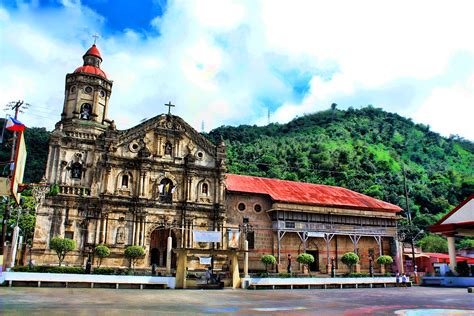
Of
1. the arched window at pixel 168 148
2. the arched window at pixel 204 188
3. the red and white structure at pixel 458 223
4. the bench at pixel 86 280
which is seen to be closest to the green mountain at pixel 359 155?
the red and white structure at pixel 458 223

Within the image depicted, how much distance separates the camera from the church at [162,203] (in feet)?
118

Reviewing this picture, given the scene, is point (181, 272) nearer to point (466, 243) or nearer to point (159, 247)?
point (159, 247)

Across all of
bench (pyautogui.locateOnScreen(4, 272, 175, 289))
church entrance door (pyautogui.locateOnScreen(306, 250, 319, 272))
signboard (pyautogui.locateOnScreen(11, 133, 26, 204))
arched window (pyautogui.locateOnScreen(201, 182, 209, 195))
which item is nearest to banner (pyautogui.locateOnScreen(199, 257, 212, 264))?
arched window (pyautogui.locateOnScreen(201, 182, 209, 195))

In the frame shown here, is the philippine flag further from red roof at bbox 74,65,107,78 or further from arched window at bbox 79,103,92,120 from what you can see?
red roof at bbox 74,65,107,78

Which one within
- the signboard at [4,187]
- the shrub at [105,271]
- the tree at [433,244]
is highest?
the signboard at [4,187]

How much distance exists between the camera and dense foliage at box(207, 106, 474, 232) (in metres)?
83.7

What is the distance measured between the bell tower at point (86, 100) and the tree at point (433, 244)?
50682 mm

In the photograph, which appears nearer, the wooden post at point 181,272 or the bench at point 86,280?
the bench at point 86,280

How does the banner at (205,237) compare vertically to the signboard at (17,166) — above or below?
below

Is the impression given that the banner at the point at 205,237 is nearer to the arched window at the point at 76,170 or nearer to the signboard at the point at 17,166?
the arched window at the point at 76,170

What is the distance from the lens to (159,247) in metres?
38.9

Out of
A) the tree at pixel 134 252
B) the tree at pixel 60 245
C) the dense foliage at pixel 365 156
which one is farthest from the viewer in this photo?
the dense foliage at pixel 365 156

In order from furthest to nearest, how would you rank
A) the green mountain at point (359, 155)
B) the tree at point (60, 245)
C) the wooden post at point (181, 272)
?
1. the green mountain at point (359, 155)
2. the tree at point (60, 245)
3. the wooden post at point (181, 272)

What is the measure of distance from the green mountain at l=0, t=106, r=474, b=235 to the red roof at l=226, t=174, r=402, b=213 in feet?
28.8
